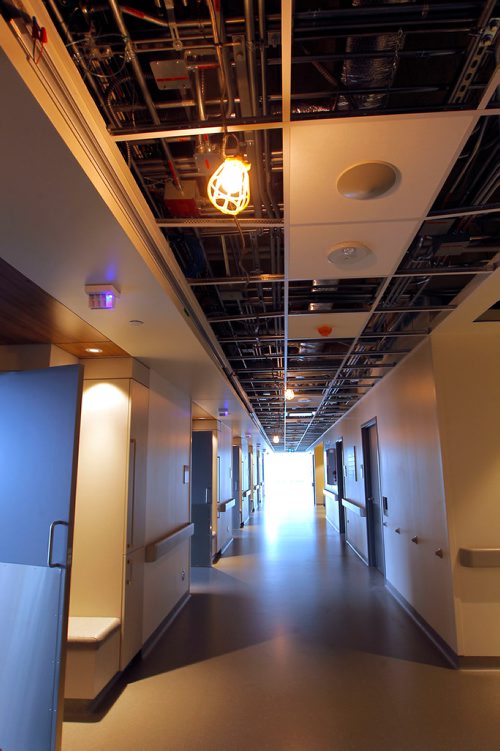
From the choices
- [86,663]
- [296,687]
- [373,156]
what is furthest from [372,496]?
[373,156]

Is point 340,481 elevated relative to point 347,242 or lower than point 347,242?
lower

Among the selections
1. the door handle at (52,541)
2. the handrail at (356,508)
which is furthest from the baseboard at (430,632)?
the door handle at (52,541)

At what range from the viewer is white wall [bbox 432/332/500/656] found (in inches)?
141

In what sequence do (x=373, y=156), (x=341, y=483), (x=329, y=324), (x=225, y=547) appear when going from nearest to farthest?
1. (x=373, y=156)
2. (x=329, y=324)
3. (x=225, y=547)
4. (x=341, y=483)

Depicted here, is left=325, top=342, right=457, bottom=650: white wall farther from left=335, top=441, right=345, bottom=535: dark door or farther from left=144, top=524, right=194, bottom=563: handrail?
left=335, top=441, right=345, bottom=535: dark door

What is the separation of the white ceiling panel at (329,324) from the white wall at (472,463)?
838 mm

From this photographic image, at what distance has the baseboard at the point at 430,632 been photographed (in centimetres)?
367

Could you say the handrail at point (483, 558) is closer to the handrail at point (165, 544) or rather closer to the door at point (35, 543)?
the handrail at point (165, 544)

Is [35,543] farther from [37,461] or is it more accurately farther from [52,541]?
[37,461]

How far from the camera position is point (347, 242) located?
2377 millimetres

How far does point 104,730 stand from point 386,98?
3.81 metres

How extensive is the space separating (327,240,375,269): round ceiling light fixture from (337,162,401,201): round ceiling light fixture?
433mm

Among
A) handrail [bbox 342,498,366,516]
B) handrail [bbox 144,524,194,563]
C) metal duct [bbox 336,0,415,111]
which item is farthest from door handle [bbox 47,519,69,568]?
handrail [bbox 342,498,366,516]

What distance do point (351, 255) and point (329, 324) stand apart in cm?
123
